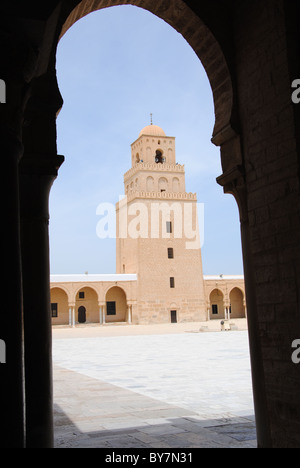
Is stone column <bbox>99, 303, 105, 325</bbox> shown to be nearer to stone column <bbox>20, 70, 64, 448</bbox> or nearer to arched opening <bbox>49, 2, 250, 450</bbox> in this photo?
arched opening <bbox>49, 2, 250, 450</bbox>

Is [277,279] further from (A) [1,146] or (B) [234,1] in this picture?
(B) [234,1]

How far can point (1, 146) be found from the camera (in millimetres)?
2621

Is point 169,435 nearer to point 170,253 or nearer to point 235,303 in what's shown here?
point 170,253

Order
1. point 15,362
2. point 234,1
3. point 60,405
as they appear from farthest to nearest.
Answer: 1. point 60,405
2. point 234,1
3. point 15,362

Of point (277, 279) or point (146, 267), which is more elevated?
point (146, 267)

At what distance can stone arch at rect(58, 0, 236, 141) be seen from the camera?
4168 millimetres

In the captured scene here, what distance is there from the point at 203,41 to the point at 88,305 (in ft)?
122

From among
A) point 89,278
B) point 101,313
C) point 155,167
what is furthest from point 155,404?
point 155,167

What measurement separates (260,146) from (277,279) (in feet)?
3.52

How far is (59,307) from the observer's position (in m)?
38.9

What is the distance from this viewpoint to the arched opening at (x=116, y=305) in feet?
133

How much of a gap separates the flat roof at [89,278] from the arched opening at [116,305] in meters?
1.69

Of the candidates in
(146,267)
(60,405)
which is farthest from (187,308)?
(60,405)

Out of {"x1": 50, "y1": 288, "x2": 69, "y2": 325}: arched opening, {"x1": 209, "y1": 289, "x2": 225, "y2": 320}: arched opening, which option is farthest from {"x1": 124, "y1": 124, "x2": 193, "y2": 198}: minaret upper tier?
{"x1": 50, "y1": 288, "x2": 69, "y2": 325}: arched opening
